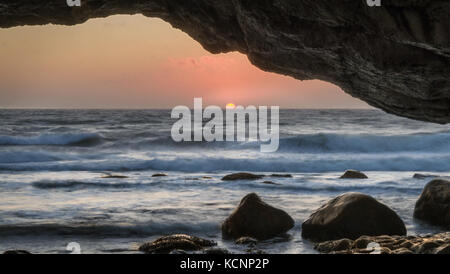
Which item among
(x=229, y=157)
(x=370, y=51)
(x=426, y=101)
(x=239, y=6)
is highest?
(x=239, y=6)

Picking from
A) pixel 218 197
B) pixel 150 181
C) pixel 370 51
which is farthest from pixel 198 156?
pixel 370 51

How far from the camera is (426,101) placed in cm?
624

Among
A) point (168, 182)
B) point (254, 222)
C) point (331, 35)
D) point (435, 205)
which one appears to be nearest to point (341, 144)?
point (168, 182)

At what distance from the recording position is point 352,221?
313 inches

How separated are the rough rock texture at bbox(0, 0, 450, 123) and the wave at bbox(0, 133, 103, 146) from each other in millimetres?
26906

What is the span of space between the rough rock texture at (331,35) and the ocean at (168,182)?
2.75 meters

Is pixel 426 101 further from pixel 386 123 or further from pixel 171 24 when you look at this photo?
pixel 386 123

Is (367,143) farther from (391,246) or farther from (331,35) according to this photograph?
(331,35)

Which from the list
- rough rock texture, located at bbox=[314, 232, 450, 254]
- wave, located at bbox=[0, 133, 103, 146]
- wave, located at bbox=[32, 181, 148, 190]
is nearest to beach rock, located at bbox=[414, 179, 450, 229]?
rough rock texture, located at bbox=[314, 232, 450, 254]

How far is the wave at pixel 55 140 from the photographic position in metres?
31.6

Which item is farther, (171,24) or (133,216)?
(133,216)

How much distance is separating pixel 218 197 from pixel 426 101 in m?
7.61

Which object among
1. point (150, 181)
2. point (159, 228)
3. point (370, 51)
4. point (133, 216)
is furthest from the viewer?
point (150, 181)

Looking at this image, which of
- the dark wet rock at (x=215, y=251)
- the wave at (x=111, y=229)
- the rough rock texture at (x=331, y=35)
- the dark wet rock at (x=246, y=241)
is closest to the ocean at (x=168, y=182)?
the wave at (x=111, y=229)
